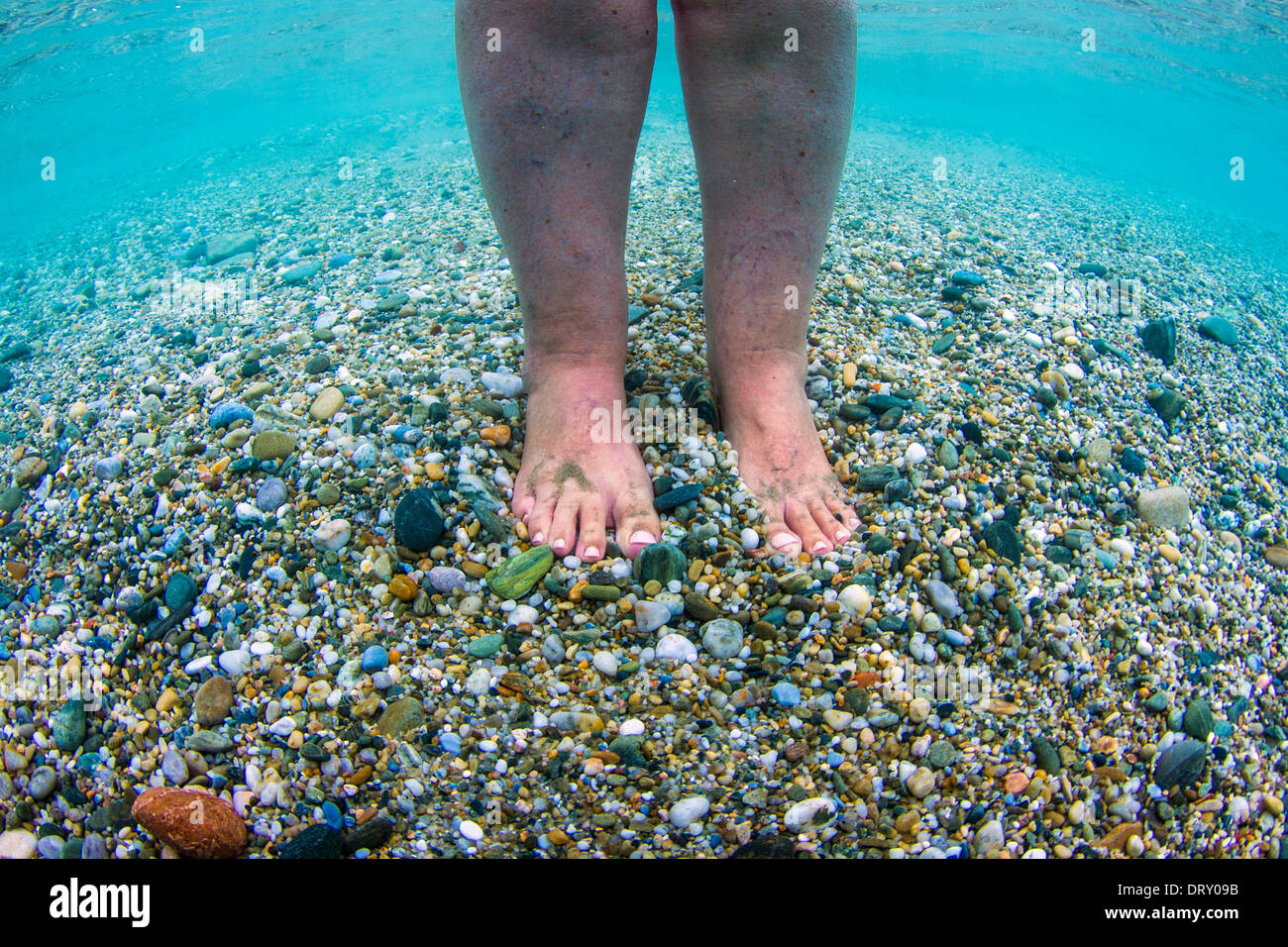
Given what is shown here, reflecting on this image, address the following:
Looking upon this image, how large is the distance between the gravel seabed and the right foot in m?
0.05

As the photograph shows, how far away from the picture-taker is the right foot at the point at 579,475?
57.6 inches

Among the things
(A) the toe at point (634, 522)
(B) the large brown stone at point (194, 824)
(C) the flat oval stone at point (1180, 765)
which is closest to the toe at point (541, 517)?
(A) the toe at point (634, 522)

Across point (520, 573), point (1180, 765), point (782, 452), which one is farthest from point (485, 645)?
point (1180, 765)

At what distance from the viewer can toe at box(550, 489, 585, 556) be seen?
144cm

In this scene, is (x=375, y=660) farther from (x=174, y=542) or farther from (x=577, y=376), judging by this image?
(x=577, y=376)

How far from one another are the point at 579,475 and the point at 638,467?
14cm

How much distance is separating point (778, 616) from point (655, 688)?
28 cm

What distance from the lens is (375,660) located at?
1.26 m

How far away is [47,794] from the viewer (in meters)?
1.19

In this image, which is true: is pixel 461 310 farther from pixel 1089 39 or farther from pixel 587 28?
pixel 1089 39

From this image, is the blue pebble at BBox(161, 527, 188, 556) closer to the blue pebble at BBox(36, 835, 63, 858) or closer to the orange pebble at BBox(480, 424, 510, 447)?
the blue pebble at BBox(36, 835, 63, 858)

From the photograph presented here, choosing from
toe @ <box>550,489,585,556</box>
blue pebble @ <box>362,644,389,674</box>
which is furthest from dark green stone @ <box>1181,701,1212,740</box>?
blue pebble @ <box>362,644,389,674</box>

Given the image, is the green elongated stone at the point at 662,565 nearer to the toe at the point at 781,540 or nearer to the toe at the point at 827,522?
the toe at the point at 781,540

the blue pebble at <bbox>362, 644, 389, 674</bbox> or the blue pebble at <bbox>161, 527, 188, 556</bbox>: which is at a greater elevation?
the blue pebble at <bbox>161, 527, 188, 556</bbox>
